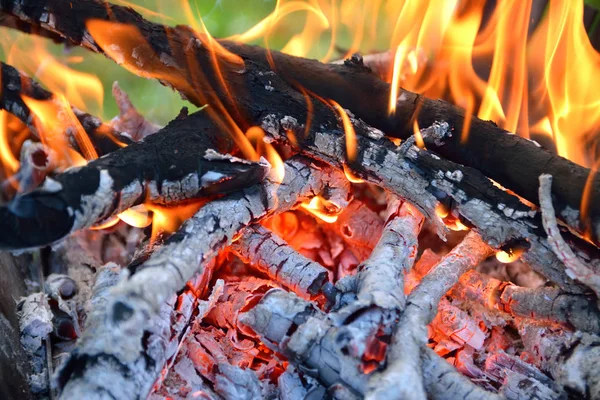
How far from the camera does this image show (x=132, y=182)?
1.29 m

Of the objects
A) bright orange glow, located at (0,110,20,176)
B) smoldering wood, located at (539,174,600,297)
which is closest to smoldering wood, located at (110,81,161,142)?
bright orange glow, located at (0,110,20,176)

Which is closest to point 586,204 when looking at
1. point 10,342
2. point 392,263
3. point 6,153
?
point 392,263

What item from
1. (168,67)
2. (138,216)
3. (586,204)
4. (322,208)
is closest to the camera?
(586,204)

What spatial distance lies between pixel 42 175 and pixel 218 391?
1118 mm

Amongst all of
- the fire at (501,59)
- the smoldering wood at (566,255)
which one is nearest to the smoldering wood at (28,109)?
the fire at (501,59)

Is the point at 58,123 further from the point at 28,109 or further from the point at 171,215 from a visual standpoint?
the point at 171,215

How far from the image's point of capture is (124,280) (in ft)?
3.84

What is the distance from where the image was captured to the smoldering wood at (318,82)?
5.04 feet

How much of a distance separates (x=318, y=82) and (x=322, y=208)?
45 cm

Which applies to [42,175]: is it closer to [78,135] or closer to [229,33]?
[78,135]

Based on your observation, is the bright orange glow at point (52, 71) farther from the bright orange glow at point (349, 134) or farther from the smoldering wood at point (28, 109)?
the bright orange glow at point (349, 134)

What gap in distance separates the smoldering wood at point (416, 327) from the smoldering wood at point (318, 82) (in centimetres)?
25

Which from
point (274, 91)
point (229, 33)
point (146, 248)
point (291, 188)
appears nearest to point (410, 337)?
point (291, 188)

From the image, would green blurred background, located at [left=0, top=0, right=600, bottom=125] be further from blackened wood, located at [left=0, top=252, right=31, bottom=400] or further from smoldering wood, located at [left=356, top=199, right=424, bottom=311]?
smoldering wood, located at [left=356, top=199, right=424, bottom=311]
